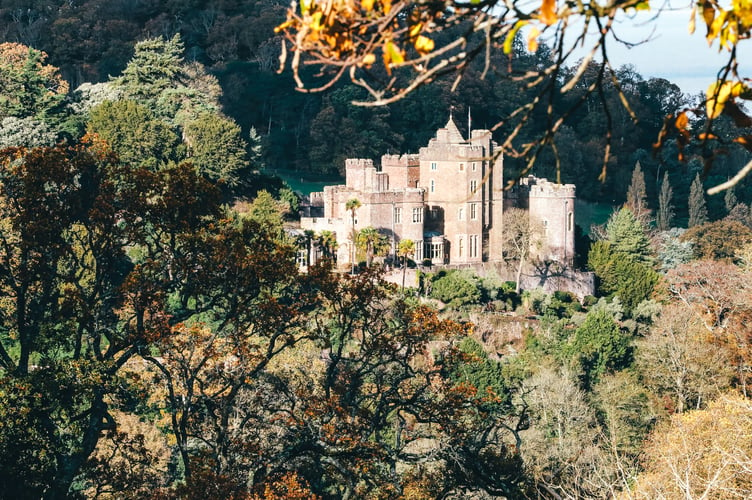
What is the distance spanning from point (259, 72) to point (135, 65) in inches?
878

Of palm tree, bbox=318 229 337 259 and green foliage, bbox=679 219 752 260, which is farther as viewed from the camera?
green foliage, bbox=679 219 752 260

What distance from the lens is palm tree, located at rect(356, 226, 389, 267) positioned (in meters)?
44.9

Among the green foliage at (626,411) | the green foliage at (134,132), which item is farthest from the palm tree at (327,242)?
the green foliage at (626,411)

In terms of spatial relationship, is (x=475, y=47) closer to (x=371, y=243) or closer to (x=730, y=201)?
(x=371, y=243)

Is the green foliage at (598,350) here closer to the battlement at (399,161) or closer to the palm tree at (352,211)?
the palm tree at (352,211)

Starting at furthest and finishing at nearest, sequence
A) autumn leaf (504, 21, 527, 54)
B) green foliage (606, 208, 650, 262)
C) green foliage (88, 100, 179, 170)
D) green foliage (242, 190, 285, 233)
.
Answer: green foliage (606, 208, 650, 262) < green foliage (88, 100, 179, 170) < green foliage (242, 190, 285, 233) < autumn leaf (504, 21, 527, 54)

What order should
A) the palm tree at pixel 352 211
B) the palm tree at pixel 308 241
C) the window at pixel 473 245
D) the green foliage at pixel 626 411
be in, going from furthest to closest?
the window at pixel 473 245 < the palm tree at pixel 308 241 < the palm tree at pixel 352 211 < the green foliage at pixel 626 411

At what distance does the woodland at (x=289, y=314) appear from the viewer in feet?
51.4

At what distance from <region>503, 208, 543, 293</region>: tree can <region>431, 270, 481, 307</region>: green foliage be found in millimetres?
5596

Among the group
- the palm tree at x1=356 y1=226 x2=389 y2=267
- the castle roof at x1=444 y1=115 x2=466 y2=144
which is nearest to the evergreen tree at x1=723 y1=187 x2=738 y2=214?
the castle roof at x1=444 y1=115 x2=466 y2=144

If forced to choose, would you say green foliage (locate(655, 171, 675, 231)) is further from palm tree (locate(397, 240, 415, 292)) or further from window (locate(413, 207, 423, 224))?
palm tree (locate(397, 240, 415, 292))

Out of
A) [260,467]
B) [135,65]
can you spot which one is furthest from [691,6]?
[135,65]

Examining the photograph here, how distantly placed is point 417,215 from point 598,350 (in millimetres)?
12811

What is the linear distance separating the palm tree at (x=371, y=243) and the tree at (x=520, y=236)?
699 centimetres
